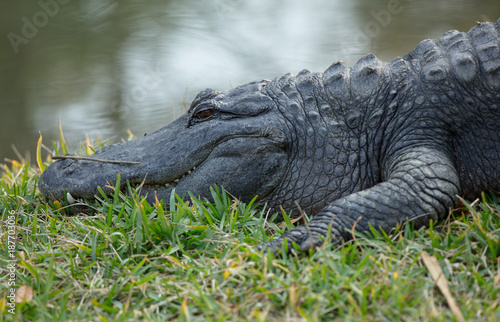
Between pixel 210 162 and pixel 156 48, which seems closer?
pixel 210 162

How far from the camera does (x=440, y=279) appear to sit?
7.26ft

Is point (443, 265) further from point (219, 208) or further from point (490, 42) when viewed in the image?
point (490, 42)

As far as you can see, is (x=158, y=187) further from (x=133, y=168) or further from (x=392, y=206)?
(x=392, y=206)

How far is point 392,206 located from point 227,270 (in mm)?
978

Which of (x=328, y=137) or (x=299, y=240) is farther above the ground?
(x=328, y=137)

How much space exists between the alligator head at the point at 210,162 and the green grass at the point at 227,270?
0.63 ft

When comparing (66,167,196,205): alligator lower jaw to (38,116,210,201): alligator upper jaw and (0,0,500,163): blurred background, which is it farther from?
(0,0,500,163): blurred background
